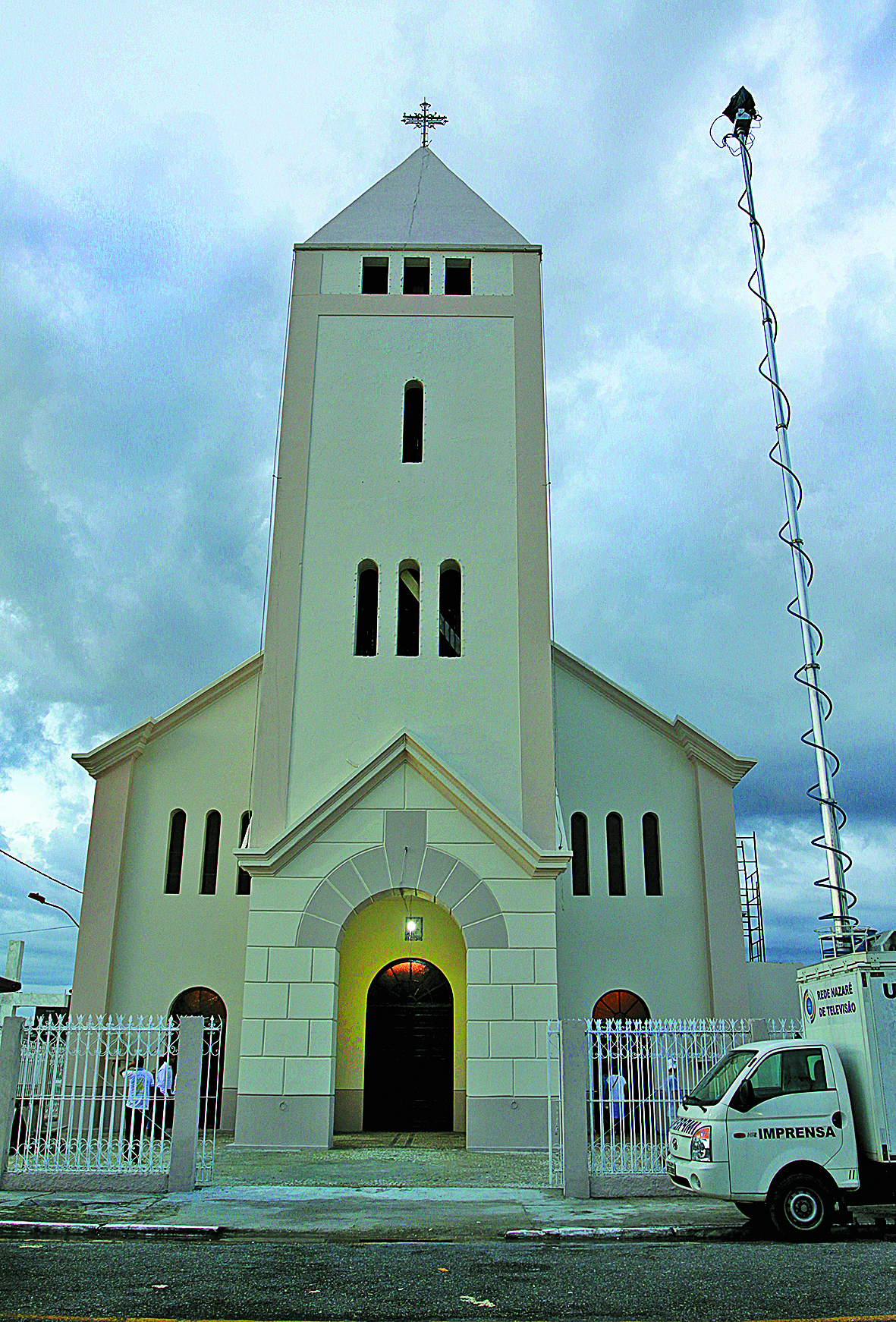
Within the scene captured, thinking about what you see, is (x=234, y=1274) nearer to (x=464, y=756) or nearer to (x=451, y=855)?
(x=451, y=855)

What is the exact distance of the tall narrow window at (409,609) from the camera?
73.7 feet

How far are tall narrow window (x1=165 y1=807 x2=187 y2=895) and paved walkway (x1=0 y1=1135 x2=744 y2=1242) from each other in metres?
7.42

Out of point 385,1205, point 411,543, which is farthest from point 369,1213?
point 411,543

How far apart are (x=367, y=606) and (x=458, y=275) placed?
26.6ft

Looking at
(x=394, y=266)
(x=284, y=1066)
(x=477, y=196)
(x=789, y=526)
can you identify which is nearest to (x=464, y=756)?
(x=284, y=1066)

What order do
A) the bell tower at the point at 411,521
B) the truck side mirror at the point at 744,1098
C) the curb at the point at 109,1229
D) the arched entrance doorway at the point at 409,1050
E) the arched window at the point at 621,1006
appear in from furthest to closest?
the arched window at the point at 621,1006, the arched entrance doorway at the point at 409,1050, the bell tower at the point at 411,521, the truck side mirror at the point at 744,1098, the curb at the point at 109,1229

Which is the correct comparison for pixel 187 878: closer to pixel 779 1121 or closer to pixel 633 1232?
pixel 633 1232

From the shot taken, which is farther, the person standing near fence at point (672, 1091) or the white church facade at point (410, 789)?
the white church facade at point (410, 789)

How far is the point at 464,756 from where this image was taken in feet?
68.6

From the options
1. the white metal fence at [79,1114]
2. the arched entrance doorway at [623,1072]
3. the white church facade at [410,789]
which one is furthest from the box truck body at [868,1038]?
the white metal fence at [79,1114]

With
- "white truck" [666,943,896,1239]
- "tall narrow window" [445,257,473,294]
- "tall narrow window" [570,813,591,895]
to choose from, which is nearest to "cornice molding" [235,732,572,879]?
"tall narrow window" [570,813,591,895]

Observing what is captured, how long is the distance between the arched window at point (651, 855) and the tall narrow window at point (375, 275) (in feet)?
42.6

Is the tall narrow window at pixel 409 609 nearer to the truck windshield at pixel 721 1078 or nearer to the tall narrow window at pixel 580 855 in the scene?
the tall narrow window at pixel 580 855

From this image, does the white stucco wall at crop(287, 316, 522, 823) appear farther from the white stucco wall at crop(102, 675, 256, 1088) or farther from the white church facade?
the white stucco wall at crop(102, 675, 256, 1088)
